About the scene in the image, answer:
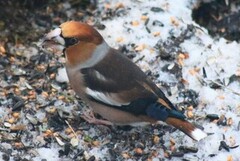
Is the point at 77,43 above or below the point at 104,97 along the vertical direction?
above

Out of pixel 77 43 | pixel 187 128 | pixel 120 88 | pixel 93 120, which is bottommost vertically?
pixel 93 120

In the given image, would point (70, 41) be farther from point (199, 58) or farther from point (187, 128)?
point (199, 58)

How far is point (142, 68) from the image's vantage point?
4.57 meters

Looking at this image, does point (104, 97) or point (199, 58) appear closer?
point (104, 97)

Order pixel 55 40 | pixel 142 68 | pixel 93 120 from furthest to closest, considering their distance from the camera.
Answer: pixel 142 68 < pixel 93 120 < pixel 55 40

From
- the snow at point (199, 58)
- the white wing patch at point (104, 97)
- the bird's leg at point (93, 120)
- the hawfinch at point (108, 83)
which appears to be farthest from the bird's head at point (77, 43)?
the snow at point (199, 58)

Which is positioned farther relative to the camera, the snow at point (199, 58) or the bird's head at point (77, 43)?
the snow at point (199, 58)

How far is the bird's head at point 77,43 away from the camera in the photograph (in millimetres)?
3850

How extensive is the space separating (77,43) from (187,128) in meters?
0.85

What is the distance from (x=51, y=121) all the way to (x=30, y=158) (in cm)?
33

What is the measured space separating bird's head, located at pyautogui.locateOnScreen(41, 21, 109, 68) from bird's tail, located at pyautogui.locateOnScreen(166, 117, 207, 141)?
1.98 ft

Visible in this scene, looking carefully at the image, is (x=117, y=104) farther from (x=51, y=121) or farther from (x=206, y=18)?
(x=206, y=18)

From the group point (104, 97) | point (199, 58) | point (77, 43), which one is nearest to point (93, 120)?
point (104, 97)

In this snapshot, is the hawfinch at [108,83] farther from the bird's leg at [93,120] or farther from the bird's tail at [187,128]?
the bird's leg at [93,120]
